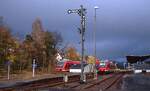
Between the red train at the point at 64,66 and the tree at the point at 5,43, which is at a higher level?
the tree at the point at 5,43

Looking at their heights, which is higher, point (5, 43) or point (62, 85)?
point (5, 43)

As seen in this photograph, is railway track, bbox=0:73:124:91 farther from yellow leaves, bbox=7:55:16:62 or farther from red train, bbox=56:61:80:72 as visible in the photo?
red train, bbox=56:61:80:72

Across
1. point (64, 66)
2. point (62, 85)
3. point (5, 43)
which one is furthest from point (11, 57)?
point (62, 85)

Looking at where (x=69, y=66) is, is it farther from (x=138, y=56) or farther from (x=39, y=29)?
(x=138, y=56)

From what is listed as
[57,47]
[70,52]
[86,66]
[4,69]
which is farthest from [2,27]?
[70,52]

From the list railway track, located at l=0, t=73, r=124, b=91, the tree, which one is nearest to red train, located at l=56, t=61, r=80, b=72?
the tree

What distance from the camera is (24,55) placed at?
81812mm

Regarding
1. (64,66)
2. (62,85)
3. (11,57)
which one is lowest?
(62,85)

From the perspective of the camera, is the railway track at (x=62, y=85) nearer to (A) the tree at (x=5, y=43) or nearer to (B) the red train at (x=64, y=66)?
(A) the tree at (x=5, y=43)

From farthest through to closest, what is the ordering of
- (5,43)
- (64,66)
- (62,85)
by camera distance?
1. (64,66)
2. (5,43)
3. (62,85)

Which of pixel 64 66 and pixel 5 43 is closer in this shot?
pixel 5 43

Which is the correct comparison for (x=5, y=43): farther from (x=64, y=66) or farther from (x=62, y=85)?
(x=62, y=85)

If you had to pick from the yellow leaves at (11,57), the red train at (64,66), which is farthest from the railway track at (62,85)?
the red train at (64,66)

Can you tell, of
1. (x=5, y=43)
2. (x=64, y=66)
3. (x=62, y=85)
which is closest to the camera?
(x=62, y=85)
